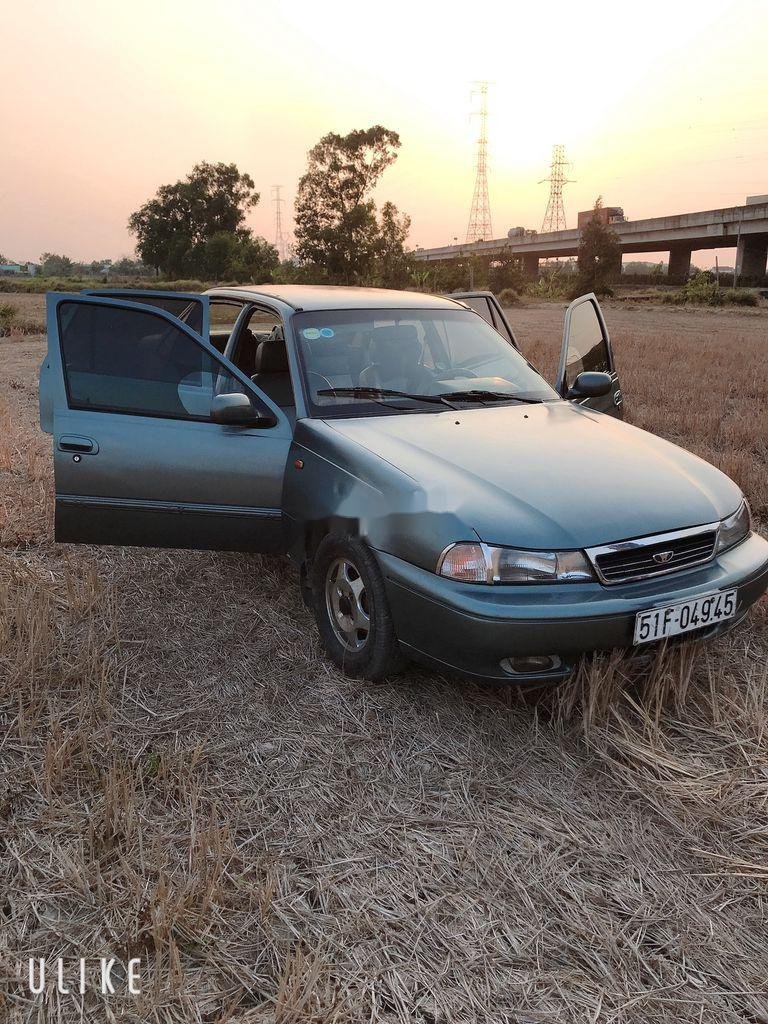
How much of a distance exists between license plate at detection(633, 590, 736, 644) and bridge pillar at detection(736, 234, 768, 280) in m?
62.0

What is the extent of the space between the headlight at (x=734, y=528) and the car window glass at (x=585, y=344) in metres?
1.65

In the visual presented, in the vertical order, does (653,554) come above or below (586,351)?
below

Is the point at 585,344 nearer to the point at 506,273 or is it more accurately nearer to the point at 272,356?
the point at 272,356

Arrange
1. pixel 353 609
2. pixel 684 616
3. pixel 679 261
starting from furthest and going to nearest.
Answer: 1. pixel 679 261
2. pixel 353 609
3. pixel 684 616

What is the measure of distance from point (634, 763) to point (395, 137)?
57.6m

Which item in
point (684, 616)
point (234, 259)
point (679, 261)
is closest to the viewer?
point (684, 616)

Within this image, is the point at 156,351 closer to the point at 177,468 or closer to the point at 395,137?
the point at 177,468

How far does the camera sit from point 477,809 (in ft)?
9.27

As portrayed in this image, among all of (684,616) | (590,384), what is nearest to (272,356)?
(590,384)

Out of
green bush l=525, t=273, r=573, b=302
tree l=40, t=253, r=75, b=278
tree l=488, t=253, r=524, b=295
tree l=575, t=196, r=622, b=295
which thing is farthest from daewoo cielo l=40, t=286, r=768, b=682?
tree l=40, t=253, r=75, b=278

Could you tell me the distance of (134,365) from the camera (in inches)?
162

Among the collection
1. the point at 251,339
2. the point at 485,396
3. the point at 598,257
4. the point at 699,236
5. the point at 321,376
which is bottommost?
the point at 485,396

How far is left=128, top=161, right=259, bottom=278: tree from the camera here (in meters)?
73.5

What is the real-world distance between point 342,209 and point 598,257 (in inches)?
638
